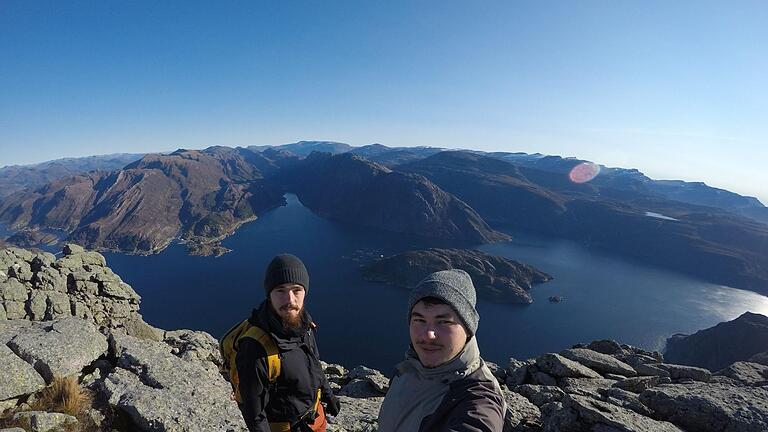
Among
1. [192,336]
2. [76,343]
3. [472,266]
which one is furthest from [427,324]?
[472,266]

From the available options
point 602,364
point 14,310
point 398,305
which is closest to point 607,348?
point 602,364

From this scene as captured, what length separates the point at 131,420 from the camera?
9.01m

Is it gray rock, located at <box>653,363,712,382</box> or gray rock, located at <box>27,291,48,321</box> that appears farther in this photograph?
gray rock, located at <box>653,363,712,382</box>

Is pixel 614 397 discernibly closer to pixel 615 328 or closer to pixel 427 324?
pixel 427 324

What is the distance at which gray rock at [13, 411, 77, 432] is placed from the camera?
25.8ft

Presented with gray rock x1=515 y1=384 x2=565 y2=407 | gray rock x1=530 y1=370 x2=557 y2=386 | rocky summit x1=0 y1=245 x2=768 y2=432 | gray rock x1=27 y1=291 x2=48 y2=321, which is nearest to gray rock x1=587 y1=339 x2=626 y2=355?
rocky summit x1=0 y1=245 x2=768 y2=432

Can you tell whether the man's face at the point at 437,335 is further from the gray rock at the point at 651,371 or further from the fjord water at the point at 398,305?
the fjord water at the point at 398,305

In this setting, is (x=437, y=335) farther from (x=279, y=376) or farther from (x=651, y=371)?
(x=651, y=371)

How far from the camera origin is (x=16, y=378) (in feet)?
31.0

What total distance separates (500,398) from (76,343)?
14470 mm

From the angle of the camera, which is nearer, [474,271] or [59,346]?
[59,346]

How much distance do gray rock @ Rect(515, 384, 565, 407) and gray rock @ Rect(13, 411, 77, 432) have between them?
15.0 meters

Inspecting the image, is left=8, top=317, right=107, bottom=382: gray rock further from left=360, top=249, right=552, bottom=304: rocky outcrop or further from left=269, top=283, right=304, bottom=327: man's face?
left=360, top=249, right=552, bottom=304: rocky outcrop

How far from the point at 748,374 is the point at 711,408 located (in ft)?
38.9
